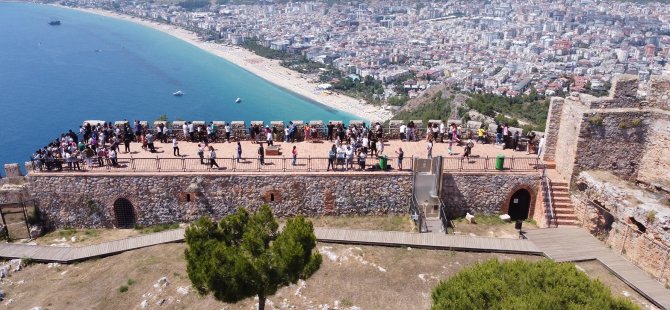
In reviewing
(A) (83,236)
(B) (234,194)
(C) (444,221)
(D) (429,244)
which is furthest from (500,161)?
(A) (83,236)

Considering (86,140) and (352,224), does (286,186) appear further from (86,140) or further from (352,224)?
(86,140)

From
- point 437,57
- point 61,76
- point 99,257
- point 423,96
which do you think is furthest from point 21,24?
point 99,257

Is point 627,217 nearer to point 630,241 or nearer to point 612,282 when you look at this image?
point 630,241

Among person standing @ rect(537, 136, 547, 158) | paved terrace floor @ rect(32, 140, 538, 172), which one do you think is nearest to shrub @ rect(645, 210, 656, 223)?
paved terrace floor @ rect(32, 140, 538, 172)

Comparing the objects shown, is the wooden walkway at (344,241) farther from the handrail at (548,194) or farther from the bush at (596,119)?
the bush at (596,119)

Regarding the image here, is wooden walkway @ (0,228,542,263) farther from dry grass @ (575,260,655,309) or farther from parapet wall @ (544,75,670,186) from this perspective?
parapet wall @ (544,75,670,186)

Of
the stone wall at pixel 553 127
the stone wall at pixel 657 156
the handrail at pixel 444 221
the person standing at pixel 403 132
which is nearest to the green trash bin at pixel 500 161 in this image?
the stone wall at pixel 553 127
